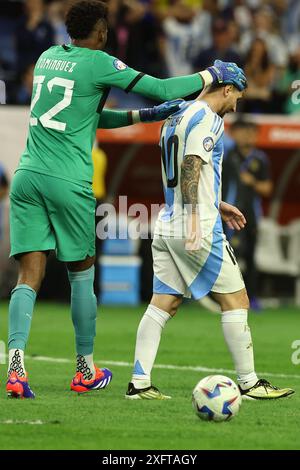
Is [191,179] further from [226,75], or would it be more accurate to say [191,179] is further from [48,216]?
[48,216]

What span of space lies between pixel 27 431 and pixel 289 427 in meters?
1.49

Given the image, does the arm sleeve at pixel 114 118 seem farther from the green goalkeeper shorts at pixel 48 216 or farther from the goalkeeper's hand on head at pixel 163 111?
the green goalkeeper shorts at pixel 48 216

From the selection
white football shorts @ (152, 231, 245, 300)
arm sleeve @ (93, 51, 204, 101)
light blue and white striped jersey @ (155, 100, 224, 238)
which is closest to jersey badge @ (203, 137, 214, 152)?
light blue and white striped jersey @ (155, 100, 224, 238)

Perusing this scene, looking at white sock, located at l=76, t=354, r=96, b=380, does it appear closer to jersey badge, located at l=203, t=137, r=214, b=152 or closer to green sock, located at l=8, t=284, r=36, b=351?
green sock, located at l=8, t=284, r=36, b=351

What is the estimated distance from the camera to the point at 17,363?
7.97m

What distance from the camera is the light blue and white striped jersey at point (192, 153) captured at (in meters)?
8.02

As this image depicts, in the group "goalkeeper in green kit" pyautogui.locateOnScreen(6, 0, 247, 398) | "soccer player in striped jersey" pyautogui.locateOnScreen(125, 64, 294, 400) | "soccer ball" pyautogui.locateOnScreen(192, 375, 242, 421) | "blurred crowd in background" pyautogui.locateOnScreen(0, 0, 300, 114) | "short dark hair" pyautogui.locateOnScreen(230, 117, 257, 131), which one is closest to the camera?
"soccer ball" pyautogui.locateOnScreen(192, 375, 242, 421)

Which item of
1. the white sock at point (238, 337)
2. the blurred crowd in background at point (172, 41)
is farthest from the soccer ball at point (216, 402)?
the blurred crowd in background at point (172, 41)

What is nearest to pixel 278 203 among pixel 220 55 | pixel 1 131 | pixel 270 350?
pixel 220 55

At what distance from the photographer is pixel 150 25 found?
19.9 m

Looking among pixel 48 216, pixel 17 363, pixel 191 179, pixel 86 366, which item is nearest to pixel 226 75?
pixel 191 179

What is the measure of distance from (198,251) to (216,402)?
1.28 metres

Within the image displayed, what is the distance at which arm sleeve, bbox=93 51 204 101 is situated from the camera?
8102 millimetres

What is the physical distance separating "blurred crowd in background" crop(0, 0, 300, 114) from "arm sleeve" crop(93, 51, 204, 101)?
9738mm
